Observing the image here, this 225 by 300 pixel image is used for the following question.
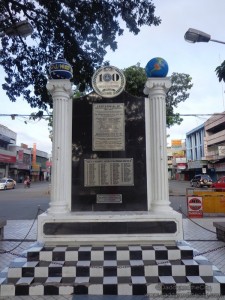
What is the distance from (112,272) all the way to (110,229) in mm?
775

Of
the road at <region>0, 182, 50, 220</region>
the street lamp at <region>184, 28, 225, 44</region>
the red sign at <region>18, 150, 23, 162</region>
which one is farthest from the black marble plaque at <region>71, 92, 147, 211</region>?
the red sign at <region>18, 150, 23, 162</region>

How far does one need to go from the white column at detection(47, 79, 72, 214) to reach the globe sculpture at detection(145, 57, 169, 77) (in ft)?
5.25

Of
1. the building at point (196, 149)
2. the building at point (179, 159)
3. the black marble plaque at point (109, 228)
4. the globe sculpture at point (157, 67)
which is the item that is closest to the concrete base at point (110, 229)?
the black marble plaque at point (109, 228)

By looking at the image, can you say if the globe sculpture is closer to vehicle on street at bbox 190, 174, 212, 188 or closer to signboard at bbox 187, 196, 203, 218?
signboard at bbox 187, 196, 203, 218

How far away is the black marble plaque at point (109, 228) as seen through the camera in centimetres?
503

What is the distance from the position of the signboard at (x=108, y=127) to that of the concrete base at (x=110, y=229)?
140cm

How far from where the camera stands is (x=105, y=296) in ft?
13.5

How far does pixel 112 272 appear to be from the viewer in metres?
4.48

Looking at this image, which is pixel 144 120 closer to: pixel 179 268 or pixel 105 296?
pixel 179 268

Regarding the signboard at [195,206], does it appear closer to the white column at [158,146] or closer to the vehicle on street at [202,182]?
the white column at [158,146]

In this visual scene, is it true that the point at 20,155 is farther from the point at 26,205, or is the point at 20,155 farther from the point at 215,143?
the point at 26,205

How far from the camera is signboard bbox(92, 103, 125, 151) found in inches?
225

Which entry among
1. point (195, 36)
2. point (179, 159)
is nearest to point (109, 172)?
point (195, 36)

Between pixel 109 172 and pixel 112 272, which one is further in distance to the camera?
pixel 109 172
